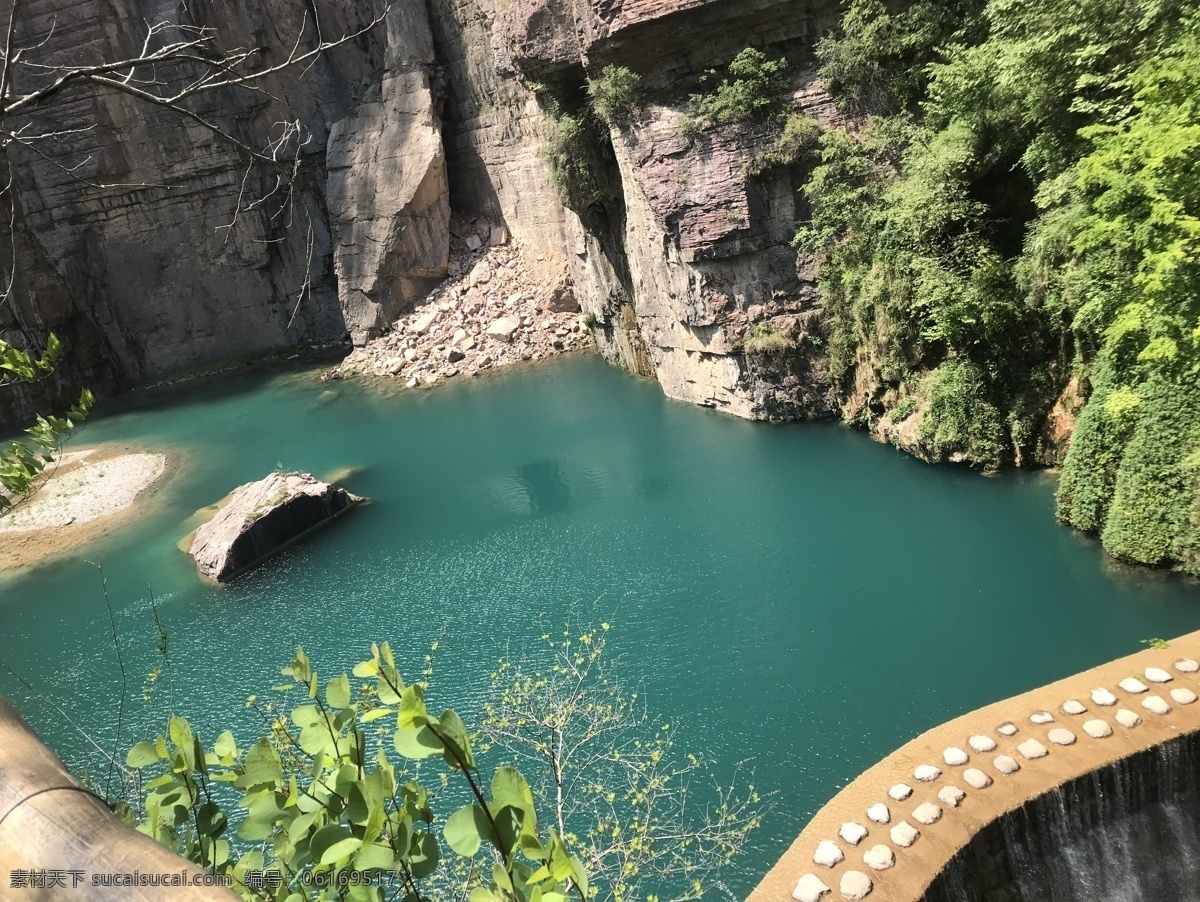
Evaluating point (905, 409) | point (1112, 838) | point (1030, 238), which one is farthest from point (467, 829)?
point (905, 409)

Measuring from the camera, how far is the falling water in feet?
19.7

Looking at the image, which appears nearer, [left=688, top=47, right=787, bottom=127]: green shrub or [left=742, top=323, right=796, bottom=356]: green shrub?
[left=688, top=47, right=787, bottom=127]: green shrub

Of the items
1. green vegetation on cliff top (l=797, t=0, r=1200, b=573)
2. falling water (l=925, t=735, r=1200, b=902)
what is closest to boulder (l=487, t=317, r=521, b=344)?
green vegetation on cliff top (l=797, t=0, r=1200, b=573)

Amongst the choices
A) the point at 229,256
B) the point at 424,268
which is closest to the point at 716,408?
the point at 424,268

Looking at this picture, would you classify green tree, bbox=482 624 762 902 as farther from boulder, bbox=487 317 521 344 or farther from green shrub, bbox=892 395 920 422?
boulder, bbox=487 317 521 344

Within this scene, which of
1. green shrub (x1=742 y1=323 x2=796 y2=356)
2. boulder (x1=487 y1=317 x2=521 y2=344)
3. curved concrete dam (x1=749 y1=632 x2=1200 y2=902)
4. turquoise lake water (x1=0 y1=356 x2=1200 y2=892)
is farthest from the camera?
boulder (x1=487 y1=317 x2=521 y2=344)

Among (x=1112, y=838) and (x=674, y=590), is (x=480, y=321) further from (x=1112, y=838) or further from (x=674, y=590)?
(x=1112, y=838)

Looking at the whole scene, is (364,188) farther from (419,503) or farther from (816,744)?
(816,744)

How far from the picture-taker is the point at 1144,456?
887cm

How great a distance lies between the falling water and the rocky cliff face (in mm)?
9998

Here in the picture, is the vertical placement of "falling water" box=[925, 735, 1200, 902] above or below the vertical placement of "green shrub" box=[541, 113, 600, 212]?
below

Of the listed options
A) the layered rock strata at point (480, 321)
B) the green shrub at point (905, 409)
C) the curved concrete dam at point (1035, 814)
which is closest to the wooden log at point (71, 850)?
the curved concrete dam at point (1035, 814)

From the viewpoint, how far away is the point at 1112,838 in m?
6.21

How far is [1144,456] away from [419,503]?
12.3 meters
